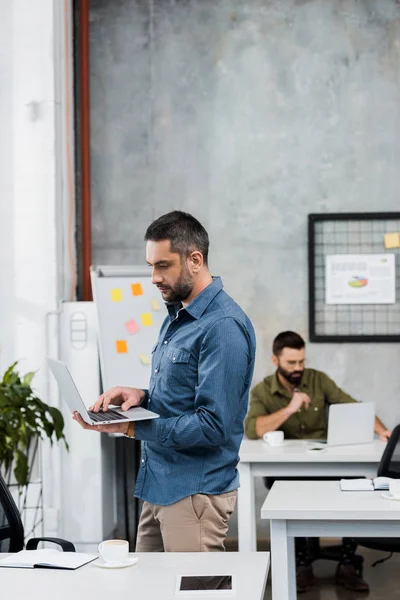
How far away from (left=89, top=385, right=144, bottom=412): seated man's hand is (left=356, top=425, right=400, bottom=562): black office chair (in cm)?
169

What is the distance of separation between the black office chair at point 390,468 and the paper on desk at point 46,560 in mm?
1925

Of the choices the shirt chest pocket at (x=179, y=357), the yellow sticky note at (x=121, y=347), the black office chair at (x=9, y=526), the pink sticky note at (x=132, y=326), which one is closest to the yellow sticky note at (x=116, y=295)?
the pink sticky note at (x=132, y=326)

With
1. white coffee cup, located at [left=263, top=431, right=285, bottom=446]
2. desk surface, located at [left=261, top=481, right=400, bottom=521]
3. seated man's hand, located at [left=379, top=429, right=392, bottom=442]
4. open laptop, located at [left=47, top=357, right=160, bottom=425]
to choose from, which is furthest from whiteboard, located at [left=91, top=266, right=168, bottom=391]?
open laptop, located at [left=47, top=357, right=160, bottom=425]

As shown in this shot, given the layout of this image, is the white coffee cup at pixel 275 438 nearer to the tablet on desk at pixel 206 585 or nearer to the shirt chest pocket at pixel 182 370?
the shirt chest pocket at pixel 182 370

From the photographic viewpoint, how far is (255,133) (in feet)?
19.1

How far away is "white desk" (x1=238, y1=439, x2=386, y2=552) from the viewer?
14.0ft

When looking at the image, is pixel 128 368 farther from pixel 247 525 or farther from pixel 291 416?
pixel 247 525

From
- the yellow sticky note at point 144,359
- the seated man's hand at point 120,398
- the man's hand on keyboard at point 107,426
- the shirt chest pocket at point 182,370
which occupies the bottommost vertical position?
the yellow sticky note at point 144,359

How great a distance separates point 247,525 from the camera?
4.27m

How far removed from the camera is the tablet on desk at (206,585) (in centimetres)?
200

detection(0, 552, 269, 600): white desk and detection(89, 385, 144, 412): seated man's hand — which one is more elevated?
detection(89, 385, 144, 412): seated man's hand

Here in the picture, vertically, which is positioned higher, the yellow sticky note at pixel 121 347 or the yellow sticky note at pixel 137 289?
the yellow sticky note at pixel 137 289

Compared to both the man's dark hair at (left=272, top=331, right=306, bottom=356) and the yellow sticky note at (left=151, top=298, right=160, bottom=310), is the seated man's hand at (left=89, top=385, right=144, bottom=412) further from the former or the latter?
the yellow sticky note at (left=151, top=298, right=160, bottom=310)

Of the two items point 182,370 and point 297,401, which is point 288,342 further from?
point 182,370
